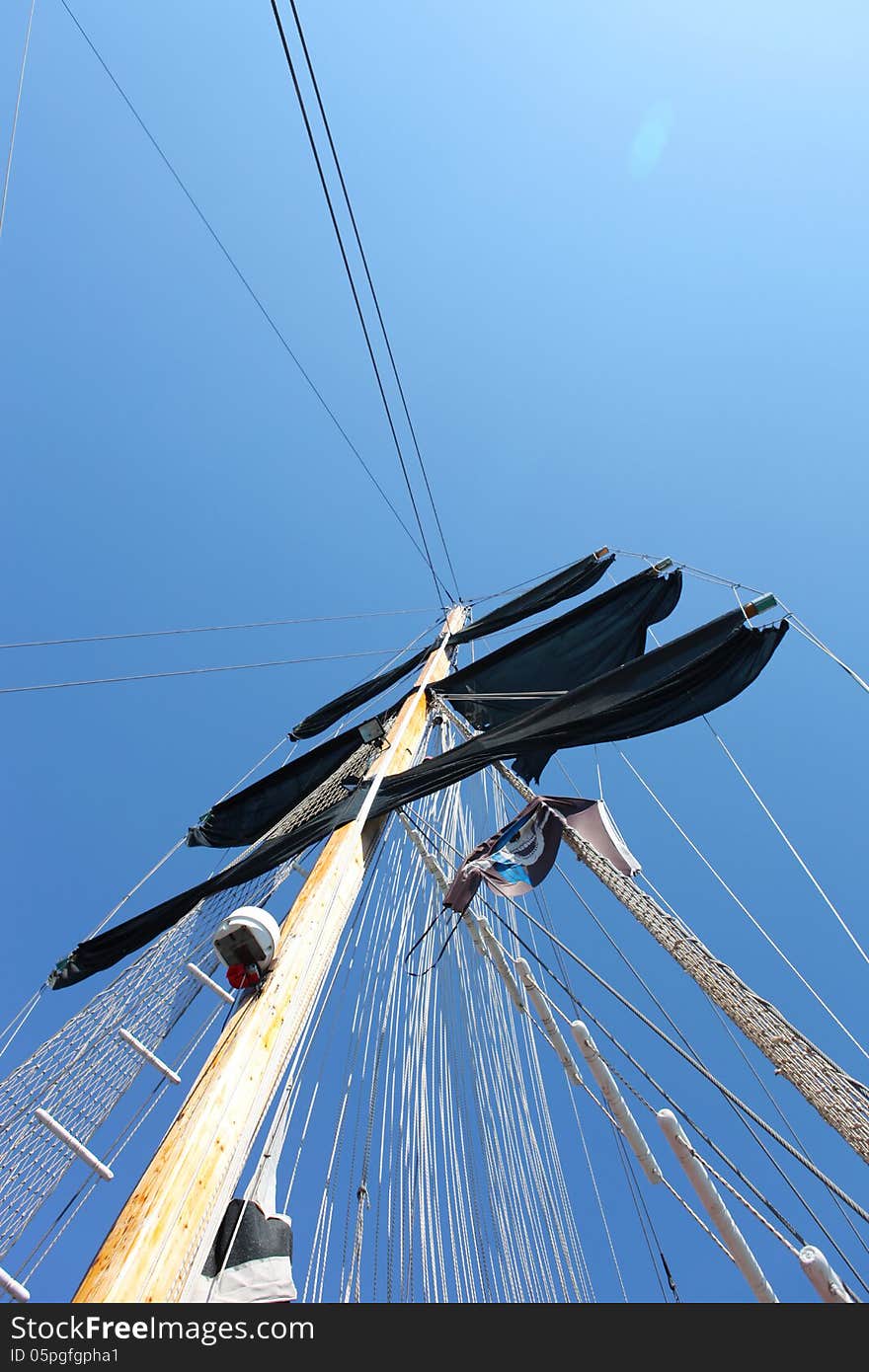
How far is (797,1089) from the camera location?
283 cm

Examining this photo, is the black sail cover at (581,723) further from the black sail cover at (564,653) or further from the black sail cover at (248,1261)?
the black sail cover at (248,1261)

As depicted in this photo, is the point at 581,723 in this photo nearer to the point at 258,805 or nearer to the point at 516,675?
the point at 516,675

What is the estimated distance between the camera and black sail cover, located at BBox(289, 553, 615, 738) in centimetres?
911

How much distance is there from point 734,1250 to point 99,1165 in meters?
2.75

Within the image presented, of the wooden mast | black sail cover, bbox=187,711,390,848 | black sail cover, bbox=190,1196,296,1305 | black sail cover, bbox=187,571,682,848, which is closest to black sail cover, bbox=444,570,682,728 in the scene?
black sail cover, bbox=187,571,682,848

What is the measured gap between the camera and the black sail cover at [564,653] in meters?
7.28

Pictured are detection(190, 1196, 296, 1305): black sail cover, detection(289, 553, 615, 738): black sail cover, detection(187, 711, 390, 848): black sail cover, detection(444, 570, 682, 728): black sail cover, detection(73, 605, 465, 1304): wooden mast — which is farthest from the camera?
detection(289, 553, 615, 738): black sail cover

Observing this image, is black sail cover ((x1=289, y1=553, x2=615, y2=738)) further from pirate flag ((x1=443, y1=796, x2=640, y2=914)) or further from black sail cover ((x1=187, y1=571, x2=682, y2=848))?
pirate flag ((x1=443, y1=796, x2=640, y2=914))

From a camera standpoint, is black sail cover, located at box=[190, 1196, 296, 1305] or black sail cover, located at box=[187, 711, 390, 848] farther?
black sail cover, located at box=[187, 711, 390, 848]

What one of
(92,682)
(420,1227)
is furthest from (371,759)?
(420,1227)

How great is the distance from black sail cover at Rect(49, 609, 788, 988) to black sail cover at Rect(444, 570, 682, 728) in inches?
57.7

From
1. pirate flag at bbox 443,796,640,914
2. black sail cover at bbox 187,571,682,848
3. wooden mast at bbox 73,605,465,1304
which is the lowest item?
wooden mast at bbox 73,605,465,1304

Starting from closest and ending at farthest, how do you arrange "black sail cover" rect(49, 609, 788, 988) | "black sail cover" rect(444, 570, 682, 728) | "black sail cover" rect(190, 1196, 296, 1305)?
"black sail cover" rect(190, 1196, 296, 1305), "black sail cover" rect(49, 609, 788, 988), "black sail cover" rect(444, 570, 682, 728)

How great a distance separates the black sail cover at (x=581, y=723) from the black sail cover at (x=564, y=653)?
4.81 feet
